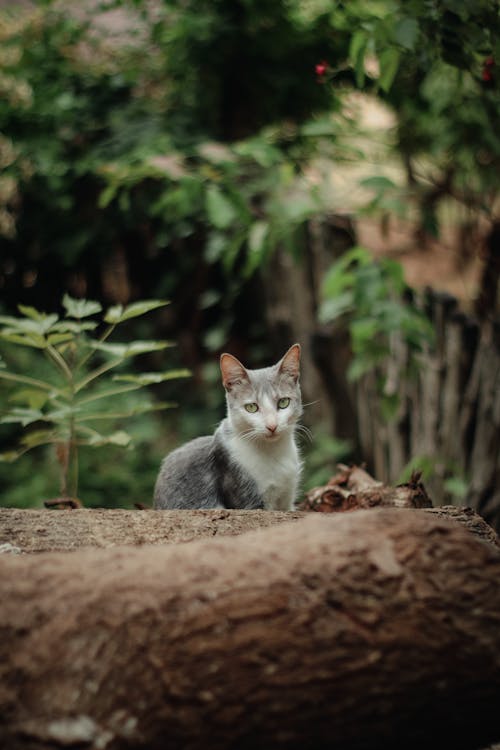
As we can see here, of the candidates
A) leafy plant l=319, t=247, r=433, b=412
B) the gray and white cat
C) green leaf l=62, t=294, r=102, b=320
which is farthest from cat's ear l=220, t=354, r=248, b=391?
leafy plant l=319, t=247, r=433, b=412

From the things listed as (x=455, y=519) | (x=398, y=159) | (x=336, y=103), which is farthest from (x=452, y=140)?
(x=455, y=519)

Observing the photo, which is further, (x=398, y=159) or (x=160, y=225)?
(x=398, y=159)

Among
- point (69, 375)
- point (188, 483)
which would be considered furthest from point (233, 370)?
point (69, 375)

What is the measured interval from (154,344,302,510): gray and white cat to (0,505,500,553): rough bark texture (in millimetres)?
331

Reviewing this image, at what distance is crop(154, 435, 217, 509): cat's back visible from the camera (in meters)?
2.64

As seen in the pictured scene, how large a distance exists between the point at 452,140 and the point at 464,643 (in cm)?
656

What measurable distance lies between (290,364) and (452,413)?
148 cm

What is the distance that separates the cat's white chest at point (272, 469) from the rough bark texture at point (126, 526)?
0.33 m

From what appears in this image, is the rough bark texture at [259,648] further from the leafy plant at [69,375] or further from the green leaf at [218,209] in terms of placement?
the green leaf at [218,209]

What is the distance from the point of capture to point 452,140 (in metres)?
7.06

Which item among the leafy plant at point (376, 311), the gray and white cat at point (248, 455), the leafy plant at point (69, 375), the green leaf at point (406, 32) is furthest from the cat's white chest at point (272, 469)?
the green leaf at point (406, 32)

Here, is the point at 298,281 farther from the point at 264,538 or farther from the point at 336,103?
the point at 264,538

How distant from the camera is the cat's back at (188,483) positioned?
264 centimetres

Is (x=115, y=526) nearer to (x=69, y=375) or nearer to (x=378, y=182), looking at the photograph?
(x=69, y=375)
